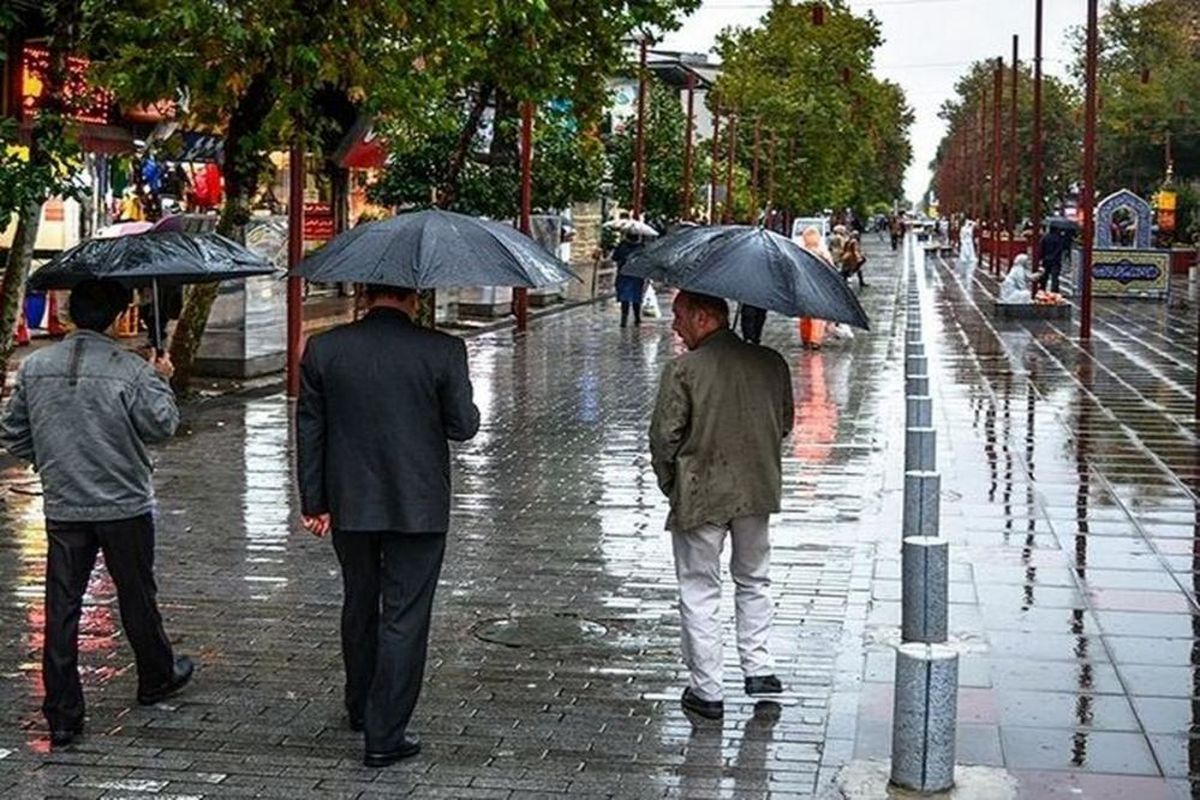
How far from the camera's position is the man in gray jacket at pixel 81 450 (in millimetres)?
6816

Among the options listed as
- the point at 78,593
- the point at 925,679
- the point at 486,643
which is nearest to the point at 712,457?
the point at 925,679

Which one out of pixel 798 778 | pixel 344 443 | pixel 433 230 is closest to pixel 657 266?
pixel 433 230

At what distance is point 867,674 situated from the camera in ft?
25.7

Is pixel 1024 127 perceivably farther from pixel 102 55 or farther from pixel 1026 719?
pixel 1026 719

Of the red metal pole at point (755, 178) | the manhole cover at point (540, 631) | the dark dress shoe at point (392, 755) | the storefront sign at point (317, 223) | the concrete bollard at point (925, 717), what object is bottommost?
the dark dress shoe at point (392, 755)

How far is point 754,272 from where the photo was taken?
23.2 ft

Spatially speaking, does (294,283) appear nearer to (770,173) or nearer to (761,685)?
(761,685)

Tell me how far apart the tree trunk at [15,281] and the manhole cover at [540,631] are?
6.80m

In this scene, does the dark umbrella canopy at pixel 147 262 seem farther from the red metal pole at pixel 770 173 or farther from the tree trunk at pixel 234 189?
the red metal pole at pixel 770 173

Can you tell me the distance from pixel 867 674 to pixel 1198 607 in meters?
2.28

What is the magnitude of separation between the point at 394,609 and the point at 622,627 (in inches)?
95.0

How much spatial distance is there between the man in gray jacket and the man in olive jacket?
1864 mm

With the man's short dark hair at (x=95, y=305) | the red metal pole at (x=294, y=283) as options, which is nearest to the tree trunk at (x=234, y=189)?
the red metal pole at (x=294, y=283)

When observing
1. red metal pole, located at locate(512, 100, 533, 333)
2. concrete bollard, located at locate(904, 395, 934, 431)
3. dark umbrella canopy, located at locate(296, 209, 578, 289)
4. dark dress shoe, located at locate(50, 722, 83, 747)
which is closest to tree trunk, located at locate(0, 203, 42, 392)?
concrete bollard, located at locate(904, 395, 934, 431)
